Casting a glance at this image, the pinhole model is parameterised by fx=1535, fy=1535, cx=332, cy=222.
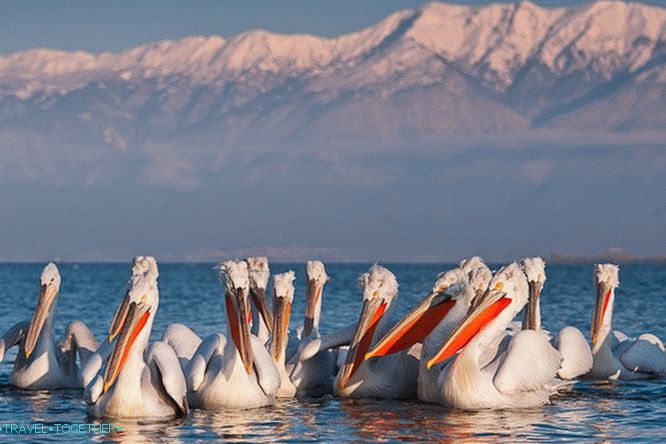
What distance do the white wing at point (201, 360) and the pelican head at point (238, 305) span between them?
328mm

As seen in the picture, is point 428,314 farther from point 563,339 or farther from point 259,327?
point 259,327

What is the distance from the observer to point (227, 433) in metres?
10.4

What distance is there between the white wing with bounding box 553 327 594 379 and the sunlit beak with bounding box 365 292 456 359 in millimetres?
1205

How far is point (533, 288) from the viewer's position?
1322 cm

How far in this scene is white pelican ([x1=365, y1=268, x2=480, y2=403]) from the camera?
458 inches

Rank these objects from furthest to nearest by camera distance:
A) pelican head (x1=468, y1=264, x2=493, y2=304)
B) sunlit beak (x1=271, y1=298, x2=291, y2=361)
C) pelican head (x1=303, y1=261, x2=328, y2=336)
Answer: pelican head (x1=303, y1=261, x2=328, y2=336)
sunlit beak (x1=271, y1=298, x2=291, y2=361)
pelican head (x1=468, y1=264, x2=493, y2=304)

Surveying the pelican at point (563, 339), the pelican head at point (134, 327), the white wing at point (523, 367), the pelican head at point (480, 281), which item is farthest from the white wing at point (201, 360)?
the pelican at point (563, 339)

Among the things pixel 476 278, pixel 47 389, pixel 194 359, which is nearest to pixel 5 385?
pixel 47 389

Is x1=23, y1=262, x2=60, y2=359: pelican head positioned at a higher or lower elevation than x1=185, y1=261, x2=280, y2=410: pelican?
higher

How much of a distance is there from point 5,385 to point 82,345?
0.75 metres

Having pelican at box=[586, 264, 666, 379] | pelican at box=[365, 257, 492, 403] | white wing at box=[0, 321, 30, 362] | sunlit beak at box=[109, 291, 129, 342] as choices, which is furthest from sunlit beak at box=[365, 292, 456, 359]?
white wing at box=[0, 321, 30, 362]

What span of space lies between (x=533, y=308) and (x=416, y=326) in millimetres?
1657

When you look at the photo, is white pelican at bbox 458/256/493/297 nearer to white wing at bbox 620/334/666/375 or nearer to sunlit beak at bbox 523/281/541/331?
sunlit beak at bbox 523/281/541/331

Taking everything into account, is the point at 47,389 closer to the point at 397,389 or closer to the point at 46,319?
the point at 46,319
